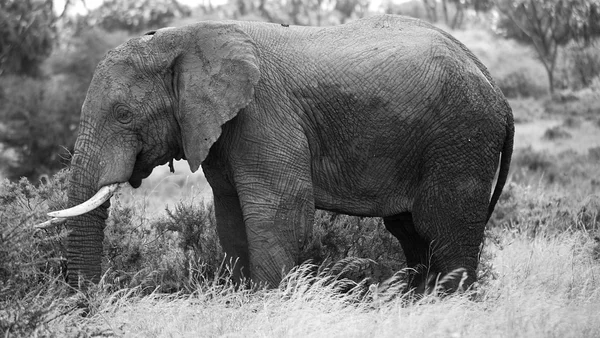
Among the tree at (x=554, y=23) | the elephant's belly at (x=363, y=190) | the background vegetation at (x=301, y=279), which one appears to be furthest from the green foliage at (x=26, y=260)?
the tree at (x=554, y=23)

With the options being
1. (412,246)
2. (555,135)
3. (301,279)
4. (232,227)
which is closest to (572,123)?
(555,135)

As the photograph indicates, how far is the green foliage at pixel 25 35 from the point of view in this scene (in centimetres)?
3906

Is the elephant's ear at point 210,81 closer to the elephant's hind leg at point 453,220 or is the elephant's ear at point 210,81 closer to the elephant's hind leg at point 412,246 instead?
the elephant's hind leg at point 453,220

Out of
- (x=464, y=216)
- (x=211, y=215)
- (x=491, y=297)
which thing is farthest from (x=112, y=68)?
(x=491, y=297)

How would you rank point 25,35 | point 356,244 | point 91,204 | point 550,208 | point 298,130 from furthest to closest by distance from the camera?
point 25,35 < point 550,208 < point 356,244 < point 298,130 < point 91,204

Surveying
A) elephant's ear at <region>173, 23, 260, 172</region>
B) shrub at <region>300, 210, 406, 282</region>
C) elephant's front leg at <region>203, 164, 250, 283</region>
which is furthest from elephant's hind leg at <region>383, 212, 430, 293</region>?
elephant's ear at <region>173, 23, 260, 172</region>

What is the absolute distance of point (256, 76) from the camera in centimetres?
662

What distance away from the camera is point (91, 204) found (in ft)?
20.9

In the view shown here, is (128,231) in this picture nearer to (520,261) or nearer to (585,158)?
(520,261)

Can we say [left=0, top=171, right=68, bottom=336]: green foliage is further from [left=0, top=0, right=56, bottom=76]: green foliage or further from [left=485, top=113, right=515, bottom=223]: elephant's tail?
[left=0, top=0, right=56, bottom=76]: green foliage

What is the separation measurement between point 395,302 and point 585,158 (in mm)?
14606

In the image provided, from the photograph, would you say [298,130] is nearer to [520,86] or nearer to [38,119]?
[38,119]

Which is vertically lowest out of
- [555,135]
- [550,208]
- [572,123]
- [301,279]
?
[572,123]

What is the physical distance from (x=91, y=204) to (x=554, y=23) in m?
44.5
